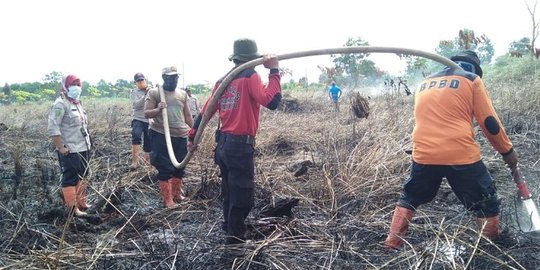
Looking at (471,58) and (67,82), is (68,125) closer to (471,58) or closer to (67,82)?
(67,82)

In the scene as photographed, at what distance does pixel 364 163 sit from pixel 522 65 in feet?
40.5

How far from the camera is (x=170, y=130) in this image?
192 inches

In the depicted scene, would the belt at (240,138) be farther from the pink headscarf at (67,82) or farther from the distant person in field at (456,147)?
the pink headscarf at (67,82)

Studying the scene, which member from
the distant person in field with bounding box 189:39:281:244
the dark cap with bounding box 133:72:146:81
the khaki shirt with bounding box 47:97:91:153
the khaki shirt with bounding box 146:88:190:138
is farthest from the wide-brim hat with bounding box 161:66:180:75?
the dark cap with bounding box 133:72:146:81

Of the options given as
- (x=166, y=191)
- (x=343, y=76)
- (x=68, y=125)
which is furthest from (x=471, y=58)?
(x=343, y=76)

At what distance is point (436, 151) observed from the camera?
2977 millimetres

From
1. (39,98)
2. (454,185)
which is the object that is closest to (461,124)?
(454,185)

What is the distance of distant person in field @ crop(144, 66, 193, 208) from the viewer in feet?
15.5

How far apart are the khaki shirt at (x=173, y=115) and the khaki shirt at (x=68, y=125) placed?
2.44ft

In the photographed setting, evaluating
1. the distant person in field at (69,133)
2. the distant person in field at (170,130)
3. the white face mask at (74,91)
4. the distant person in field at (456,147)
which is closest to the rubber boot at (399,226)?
→ the distant person in field at (456,147)

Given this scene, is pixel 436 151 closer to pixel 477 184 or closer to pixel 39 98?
pixel 477 184

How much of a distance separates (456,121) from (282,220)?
1.61m

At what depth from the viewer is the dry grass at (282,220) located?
2.76 m

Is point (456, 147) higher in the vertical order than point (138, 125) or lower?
higher
